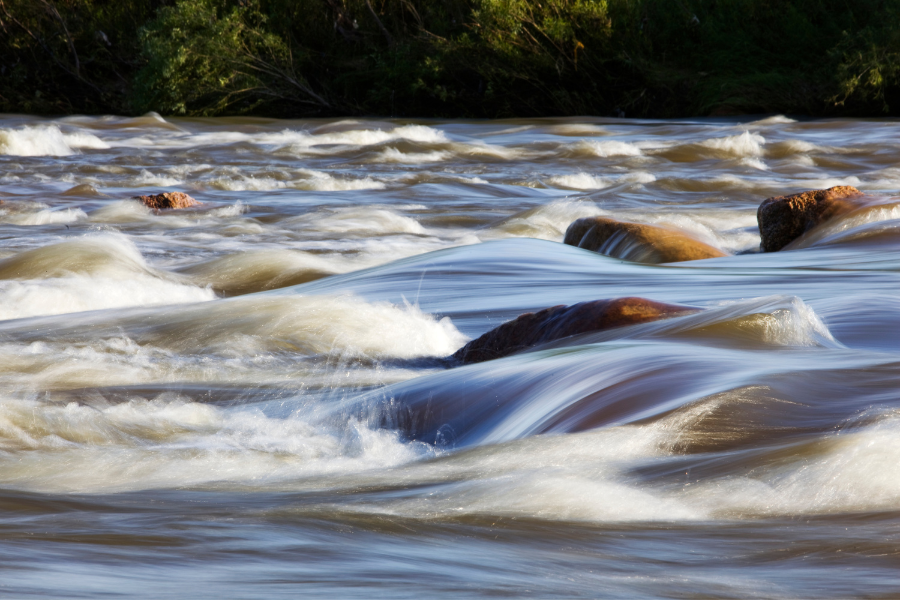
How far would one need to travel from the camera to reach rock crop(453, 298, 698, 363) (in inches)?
134

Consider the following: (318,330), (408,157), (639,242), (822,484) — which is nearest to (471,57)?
(408,157)

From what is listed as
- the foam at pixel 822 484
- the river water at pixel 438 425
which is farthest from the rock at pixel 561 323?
the foam at pixel 822 484

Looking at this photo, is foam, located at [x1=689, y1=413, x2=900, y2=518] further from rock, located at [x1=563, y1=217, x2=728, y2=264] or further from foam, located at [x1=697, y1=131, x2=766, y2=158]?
foam, located at [x1=697, y1=131, x2=766, y2=158]

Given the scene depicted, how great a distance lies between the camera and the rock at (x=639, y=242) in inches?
227

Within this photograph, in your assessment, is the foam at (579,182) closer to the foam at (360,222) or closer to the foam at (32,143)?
the foam at (360,222)

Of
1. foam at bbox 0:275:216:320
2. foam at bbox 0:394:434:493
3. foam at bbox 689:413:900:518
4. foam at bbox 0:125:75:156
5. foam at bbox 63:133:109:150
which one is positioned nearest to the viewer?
foam at bbox 689:413:900:518

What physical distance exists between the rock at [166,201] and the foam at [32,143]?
626cm

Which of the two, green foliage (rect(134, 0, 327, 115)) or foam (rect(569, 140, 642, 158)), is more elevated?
green foliage (rect(134, 0, 327, 115))

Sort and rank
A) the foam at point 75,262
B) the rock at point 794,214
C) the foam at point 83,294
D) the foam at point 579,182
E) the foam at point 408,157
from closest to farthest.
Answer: the foam at point 83,294 → the foam at point 75,262 → the rock at point 794,214 → the foam at point 579,182 → the foam at point 408,157

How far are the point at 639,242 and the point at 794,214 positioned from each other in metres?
1.21

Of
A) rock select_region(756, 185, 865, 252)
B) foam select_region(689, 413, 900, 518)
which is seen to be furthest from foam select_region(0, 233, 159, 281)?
foam select_region(689, 413, 900, 518)

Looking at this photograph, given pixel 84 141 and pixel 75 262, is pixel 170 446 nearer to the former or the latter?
pixel 75 262

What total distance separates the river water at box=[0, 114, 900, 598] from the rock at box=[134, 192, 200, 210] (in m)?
1.67

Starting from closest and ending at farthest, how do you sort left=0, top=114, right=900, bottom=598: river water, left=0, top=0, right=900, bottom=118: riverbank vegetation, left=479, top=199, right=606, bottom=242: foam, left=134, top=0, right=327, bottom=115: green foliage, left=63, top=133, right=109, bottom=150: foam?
left=0, top=114, right=900, bottom=598: river water < left=479, top=199, right=606, bottom=242: foam < left=63, top=133, right=109, bottom=150: foam < left=0, top=0, right=900, bottom=118: riverbank vegetation < left=134, top=0, right=327, bottom=115: green foliage
